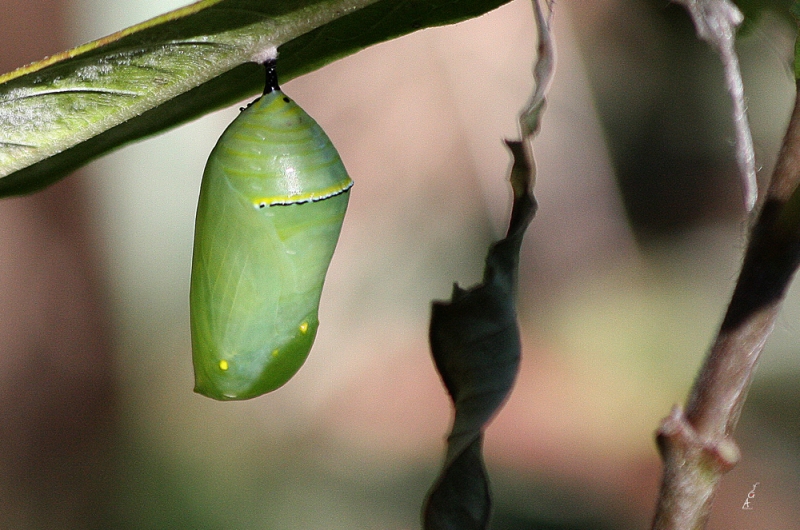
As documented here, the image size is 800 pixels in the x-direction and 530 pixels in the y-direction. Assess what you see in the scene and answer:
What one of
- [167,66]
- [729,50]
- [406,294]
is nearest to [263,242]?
[167,66]

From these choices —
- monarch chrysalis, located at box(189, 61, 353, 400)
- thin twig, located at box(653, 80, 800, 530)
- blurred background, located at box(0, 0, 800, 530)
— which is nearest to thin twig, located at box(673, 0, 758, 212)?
thin twig, located at box(653, 80, 800, 530)

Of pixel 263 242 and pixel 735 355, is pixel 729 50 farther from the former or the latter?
pixel 263 242

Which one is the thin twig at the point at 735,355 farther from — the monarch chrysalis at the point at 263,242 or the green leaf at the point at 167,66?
the monarch chrysalis at the point at 263,242

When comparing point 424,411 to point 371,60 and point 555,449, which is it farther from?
point 371,60

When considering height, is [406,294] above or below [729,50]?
below

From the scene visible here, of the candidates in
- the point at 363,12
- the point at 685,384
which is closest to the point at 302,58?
the point at 363,12

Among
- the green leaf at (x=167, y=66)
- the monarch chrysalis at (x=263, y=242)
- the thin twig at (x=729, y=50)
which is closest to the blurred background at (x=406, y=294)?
the monarch chrysalis at (x=263, y=242)
